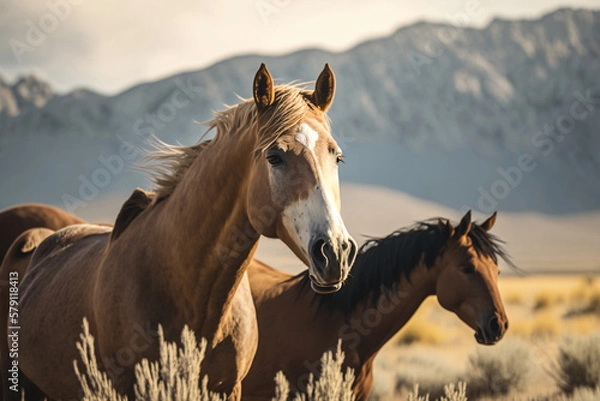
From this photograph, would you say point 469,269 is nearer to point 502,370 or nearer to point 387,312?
point 387,312

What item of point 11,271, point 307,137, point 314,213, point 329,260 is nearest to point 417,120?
point 11,271

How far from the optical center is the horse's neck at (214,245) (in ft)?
11.3

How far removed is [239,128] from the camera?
11.7 feet

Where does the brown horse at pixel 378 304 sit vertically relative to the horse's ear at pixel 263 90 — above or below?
below

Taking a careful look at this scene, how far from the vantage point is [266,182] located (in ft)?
10.5

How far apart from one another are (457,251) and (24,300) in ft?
11.1

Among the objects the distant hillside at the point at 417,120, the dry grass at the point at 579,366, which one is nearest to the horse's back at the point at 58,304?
the dry grass at the point at 579,366

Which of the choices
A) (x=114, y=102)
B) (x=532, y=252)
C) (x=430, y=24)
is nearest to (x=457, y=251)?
(x=532, y=252)

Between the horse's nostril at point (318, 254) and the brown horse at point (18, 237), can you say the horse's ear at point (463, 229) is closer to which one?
the horse's nostril at point (318, 254)

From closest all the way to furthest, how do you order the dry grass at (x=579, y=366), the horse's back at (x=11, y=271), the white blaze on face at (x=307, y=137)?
the white blaze on face at (x=307, y=137) → the horse's back at (x=11, y=271) → the dry grass at (x=579, y=366)

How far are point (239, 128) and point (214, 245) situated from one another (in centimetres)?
63

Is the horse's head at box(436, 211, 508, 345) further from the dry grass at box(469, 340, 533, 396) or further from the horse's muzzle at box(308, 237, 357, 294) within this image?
the dry grass at box(469, 340, 533, 396)

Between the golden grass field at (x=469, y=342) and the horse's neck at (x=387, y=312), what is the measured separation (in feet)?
9.27

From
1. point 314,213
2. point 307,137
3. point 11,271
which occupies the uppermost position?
point 307,137
